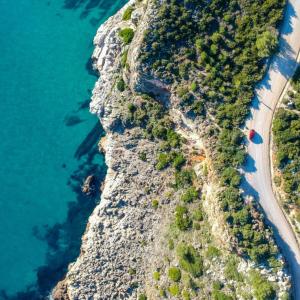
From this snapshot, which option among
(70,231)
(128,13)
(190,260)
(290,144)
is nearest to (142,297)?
(190,260)

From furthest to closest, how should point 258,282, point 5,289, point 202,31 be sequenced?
point 5,289
point 202,31
point 258,282

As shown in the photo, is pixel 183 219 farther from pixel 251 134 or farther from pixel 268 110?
pixel 268 110

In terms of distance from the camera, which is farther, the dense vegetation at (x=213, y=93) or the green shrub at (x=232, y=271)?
the green shrub at (x=232, y=271)

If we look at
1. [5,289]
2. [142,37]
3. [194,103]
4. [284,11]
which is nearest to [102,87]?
[142,37]

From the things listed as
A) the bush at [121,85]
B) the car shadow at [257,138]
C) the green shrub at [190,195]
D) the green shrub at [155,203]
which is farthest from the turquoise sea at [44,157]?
the car shadow at [257,138]

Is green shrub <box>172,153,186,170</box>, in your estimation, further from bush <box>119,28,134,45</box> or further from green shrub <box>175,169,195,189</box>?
bush <box>119,28,134,45</box>

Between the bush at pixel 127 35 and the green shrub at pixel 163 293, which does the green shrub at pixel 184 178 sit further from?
the bush at pixel 127 35

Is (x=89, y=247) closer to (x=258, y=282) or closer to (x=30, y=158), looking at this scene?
(x=30, y=158)
